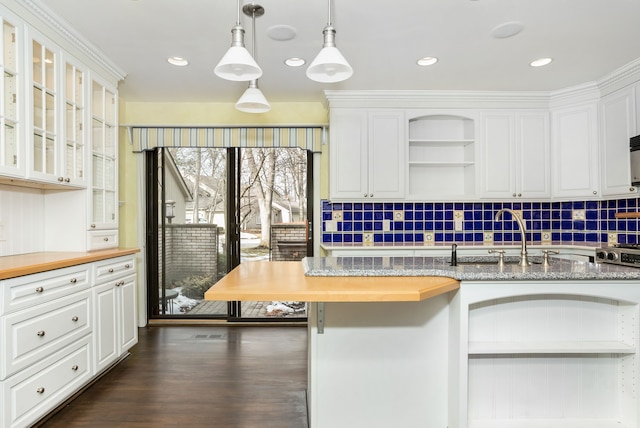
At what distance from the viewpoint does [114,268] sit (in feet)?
8.96

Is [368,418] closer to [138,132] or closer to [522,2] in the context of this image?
[522,2]

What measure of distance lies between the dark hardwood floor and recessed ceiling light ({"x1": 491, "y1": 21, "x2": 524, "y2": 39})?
277 centimetres

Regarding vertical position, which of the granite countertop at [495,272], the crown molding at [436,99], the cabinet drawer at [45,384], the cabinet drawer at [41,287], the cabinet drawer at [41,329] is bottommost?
the cabinet drawer at [45,384]

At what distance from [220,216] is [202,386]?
1918mm

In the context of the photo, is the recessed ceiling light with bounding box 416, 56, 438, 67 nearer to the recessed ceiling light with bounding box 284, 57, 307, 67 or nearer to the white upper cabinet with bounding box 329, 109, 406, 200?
the white upper cabinet with bounding box 329, 109, 406, 200

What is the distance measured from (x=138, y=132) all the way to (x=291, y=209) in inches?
70.8

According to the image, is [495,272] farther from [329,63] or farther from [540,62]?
[540,62]

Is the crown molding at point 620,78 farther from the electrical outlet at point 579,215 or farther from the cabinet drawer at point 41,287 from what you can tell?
the cabinet drawer at point 41,287

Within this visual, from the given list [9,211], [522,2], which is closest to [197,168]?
[9,211]

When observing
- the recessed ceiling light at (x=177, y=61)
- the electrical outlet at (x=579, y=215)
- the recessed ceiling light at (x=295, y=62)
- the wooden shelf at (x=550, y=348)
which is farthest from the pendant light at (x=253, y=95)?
the electrical outlet at (x=579, y=215)

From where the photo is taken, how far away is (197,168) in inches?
160

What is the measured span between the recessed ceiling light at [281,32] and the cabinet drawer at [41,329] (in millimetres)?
2137

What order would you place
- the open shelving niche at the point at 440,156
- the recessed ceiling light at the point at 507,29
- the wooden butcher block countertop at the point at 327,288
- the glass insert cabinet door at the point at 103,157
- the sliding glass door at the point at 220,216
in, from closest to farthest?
the wooden butcher block countertop at the point at 327,288 < the recessed ceiling light at the point at 507,29 < the glass insert cabinet door at the point at 103,157 < the open shelving niche at the point at 440,156 < the sliding glass door at the point at 220,216

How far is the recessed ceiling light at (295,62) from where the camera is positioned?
2.87m
